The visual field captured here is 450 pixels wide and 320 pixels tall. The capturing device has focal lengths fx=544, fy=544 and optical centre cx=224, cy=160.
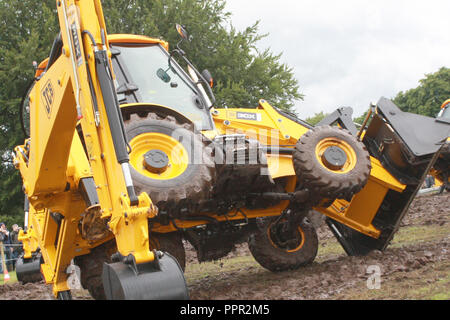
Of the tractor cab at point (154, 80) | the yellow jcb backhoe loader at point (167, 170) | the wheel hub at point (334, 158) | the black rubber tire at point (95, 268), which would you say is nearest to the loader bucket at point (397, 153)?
the yellow jcb backhoe loader at point (167, 170)

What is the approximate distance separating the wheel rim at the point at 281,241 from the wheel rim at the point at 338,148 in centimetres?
162

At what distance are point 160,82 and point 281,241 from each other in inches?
104

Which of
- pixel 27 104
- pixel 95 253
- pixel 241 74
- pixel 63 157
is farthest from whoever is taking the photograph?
pixel 241 74

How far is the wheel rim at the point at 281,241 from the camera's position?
727 centimetres

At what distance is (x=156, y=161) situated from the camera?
505 centimetres

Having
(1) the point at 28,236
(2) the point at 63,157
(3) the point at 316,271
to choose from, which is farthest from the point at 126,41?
(3) the point at 316,271

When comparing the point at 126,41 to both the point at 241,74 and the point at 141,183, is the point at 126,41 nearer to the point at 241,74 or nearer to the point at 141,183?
the point at 141,183

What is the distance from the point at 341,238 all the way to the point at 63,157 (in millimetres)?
4203

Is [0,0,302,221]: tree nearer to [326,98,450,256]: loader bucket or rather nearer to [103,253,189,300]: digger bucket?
[326,98,450,256]: loader bucket

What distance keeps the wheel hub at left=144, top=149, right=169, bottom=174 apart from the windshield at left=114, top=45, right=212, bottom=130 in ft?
4.22

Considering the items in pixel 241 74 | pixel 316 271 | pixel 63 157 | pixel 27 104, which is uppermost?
pixel 241 74

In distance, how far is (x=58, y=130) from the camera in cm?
443

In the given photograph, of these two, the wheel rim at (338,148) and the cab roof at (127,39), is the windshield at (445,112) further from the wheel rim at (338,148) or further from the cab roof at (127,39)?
the cab roof at (127,39)

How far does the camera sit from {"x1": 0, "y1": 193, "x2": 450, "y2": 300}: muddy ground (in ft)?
16.0
